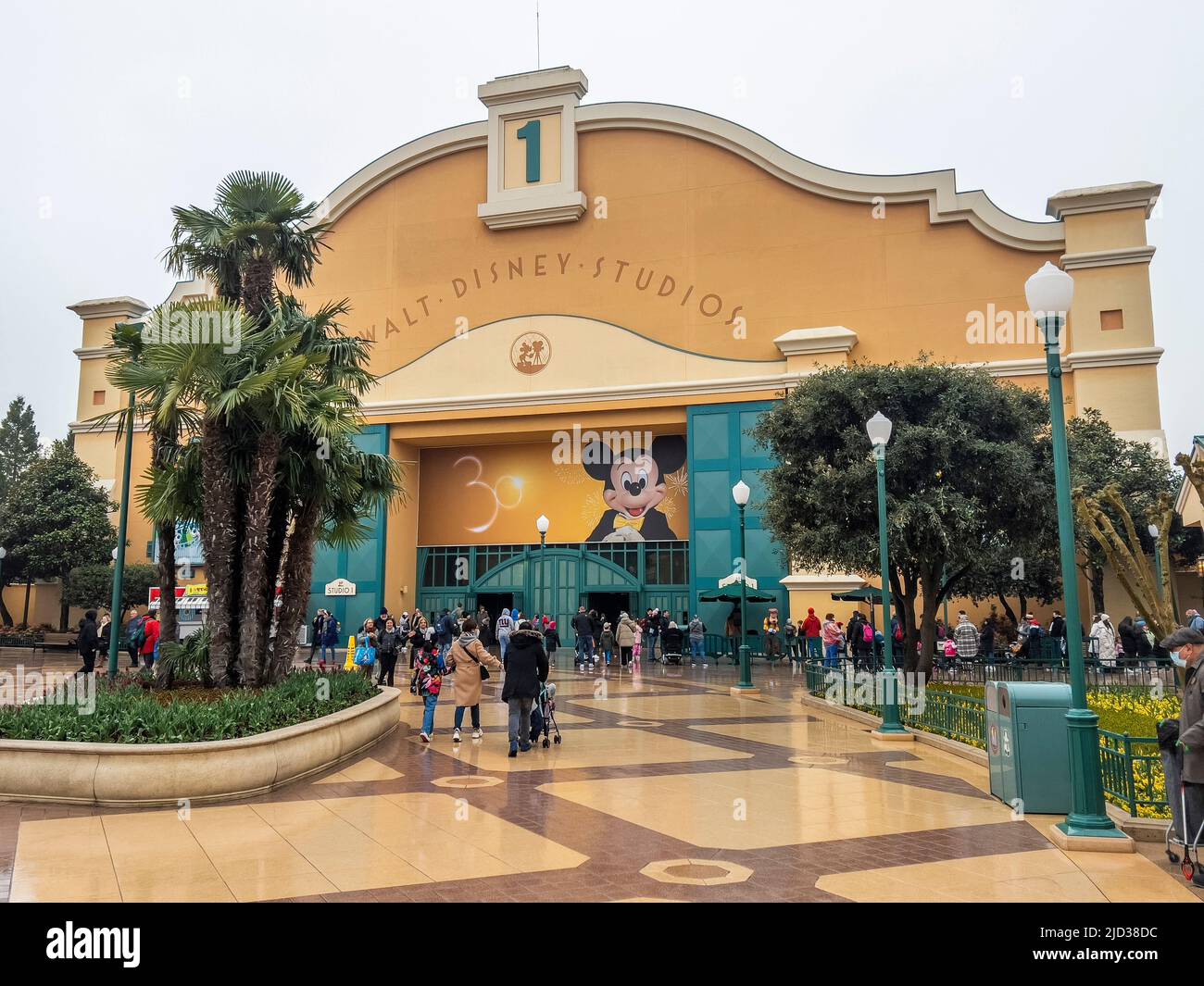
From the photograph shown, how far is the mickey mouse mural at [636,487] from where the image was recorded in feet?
110

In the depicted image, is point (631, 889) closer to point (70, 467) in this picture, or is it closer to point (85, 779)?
point (85, 779)

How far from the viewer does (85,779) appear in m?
8.01

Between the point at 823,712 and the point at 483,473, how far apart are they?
23087 millimetres

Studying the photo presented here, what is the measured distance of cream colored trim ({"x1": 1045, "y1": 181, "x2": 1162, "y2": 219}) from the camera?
2834 centimetres

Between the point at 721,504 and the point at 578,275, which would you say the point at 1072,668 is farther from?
the point at 578,275

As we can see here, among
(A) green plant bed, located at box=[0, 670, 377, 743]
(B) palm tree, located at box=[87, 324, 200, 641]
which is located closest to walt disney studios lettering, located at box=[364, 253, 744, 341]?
(B) palm tree, located at box=[87, 324, 200, 641]

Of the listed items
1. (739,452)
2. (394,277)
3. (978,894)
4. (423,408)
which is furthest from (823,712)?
(394,277)

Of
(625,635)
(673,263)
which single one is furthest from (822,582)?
(673,263)

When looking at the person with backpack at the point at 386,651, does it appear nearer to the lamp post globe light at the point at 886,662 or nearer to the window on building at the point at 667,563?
the lamp post globe light at the point at 886,662

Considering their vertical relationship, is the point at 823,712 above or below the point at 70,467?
below

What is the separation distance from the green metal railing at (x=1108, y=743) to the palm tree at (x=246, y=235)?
11.0 metres

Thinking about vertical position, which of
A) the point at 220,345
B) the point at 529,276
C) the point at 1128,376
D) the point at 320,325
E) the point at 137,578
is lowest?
the point at 137,578

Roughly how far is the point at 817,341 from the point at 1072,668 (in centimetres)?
2408

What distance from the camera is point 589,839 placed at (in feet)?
22.6
